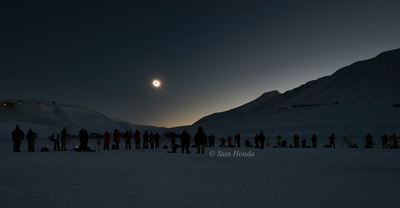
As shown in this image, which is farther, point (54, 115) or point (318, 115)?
point (54, 115)

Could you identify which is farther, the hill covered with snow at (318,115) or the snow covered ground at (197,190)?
the hill covered with snow at (318,115)

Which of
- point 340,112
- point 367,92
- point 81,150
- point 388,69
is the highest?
point 388,69

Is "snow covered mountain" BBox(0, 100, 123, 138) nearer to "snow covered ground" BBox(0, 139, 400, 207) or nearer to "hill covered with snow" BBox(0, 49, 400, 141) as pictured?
"hill covered with snow" BBox(0, 49, 400, 141)

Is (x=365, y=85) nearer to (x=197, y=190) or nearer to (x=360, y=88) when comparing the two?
(x=360, y=88)

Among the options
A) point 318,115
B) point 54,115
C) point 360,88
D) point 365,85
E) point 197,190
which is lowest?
point 197,190

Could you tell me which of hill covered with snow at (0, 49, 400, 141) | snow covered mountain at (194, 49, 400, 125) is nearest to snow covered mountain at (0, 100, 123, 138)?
hill covered with snow at (0, 49, 400, 141)

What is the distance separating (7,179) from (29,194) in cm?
229

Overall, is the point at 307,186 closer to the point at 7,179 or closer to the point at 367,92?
the point at 7,179

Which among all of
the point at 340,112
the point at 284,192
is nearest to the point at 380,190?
the point at 284,192

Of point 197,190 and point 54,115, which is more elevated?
point 54,115

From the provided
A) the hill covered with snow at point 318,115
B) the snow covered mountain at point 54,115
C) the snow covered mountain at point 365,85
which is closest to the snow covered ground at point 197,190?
the hill covered with snow at point 318,115

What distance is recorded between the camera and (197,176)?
7262mm

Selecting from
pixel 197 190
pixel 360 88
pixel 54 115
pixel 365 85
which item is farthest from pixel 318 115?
pixel 54 115

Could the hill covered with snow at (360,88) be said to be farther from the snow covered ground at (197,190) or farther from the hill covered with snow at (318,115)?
the snow covered ground at (197,190)
